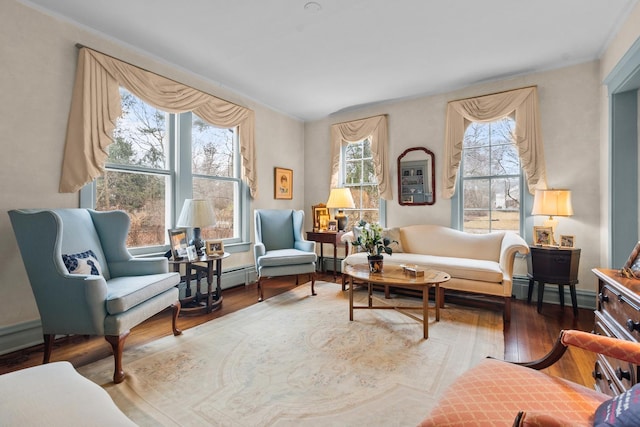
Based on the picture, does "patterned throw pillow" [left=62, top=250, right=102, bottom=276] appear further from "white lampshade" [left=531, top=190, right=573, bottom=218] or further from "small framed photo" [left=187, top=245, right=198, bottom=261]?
"white lampshade" [left=531, top=190, right=573, bottom=218]

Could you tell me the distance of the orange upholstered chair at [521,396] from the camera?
913mm

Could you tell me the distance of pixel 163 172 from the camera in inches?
134

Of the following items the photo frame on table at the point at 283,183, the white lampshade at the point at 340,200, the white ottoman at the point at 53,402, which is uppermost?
the photo frame on table at the point at 283,183

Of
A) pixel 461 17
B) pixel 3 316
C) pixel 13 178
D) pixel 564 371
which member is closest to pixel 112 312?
pixel 3 316

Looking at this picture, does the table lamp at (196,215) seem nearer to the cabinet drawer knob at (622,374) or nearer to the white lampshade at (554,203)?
the cabinet drawer knob at (622,374)

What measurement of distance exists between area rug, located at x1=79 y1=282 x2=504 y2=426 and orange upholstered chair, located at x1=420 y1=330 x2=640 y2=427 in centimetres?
67

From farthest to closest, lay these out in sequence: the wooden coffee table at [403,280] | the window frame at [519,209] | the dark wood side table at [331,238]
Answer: the dark wood side table at [331,238] → the window frame at [519,209] → the wooden coffee table at [403,280]

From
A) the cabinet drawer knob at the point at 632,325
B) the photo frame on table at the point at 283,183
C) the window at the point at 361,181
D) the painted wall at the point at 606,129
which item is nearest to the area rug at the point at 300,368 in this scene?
the cabinet drawer knob at the point at 632,325

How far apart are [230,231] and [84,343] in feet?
6.79

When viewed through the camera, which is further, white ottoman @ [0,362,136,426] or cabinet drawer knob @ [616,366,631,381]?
cabinet drawer knob @ [616,366,631,381]

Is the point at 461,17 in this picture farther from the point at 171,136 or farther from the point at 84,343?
the point at 84,343

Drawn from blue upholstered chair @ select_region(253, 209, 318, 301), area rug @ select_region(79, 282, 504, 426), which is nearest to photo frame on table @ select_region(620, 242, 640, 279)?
area rug @ select_region(79, 282, 504, 426)

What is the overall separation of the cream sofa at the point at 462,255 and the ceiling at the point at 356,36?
202 cm

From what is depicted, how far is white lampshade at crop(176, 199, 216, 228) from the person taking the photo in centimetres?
321
